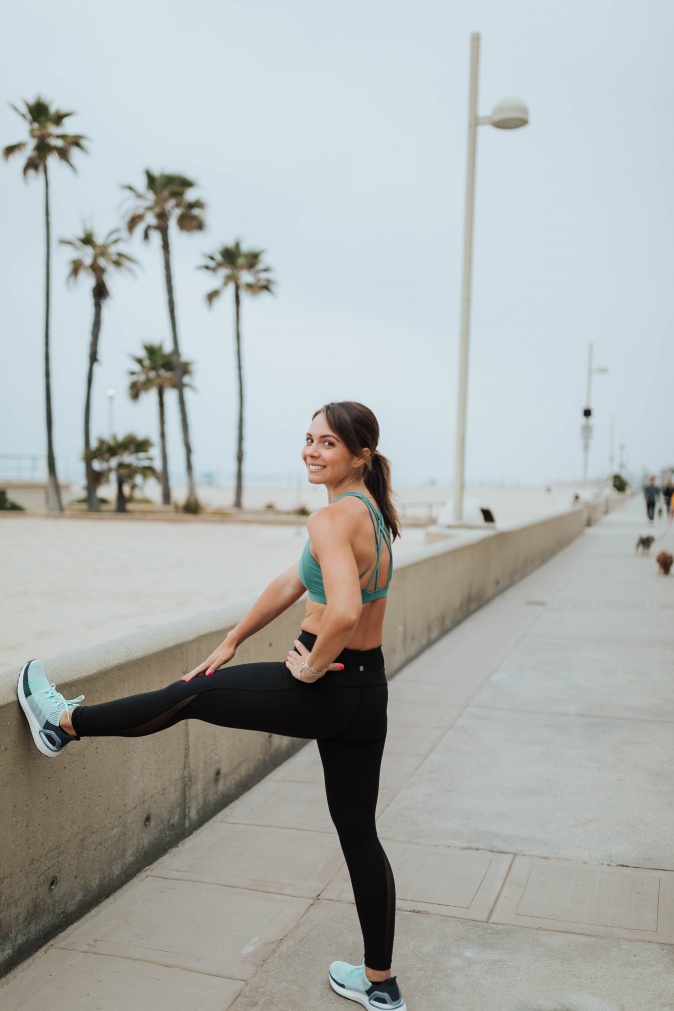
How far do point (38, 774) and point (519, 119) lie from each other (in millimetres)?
12531

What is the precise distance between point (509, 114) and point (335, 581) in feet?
40.7

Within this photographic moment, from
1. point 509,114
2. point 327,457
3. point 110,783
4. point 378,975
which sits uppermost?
point 509,114

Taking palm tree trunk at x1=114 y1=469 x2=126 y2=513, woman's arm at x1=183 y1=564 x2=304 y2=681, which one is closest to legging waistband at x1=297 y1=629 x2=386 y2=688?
woman's arm at x1=183 y1=564 x2=304 y2=681

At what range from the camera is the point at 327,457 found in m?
2.80

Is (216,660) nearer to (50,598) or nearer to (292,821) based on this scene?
(292,821)

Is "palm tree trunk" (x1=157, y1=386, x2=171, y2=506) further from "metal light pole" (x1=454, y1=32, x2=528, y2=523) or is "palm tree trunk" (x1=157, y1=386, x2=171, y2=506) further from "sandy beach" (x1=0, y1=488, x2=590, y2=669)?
"metal light pole" (x1=454, y1=32, x2=528, y2=523)

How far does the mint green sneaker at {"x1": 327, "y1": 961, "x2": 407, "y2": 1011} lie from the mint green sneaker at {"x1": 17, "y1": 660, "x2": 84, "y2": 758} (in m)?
1.12

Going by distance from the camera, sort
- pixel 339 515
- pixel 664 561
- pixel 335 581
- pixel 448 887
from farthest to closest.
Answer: pixel 664 561, pixel 448 887, pixel 339 515, pixel 335 581

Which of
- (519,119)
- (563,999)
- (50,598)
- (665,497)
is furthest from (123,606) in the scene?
(665,497)

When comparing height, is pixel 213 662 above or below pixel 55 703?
above

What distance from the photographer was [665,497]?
118 feet

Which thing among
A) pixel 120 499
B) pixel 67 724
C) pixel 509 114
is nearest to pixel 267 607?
pixel 67 724

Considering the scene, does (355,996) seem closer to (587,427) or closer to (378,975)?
(378,975)

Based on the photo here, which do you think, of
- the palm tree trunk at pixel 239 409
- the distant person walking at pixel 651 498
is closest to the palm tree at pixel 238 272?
the palm tree trunk at pixel 239 409
